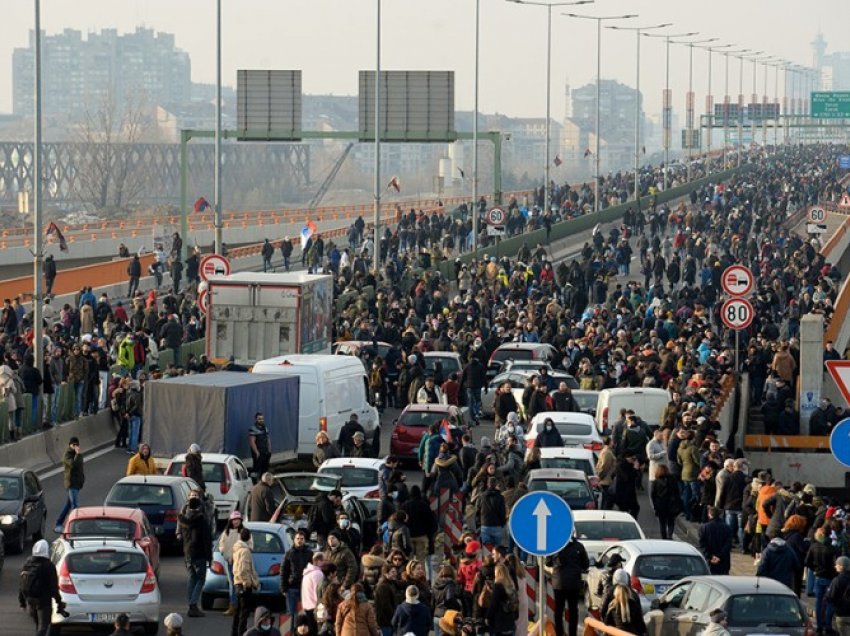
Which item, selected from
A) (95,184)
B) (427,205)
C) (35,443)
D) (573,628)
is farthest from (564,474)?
(95,184)

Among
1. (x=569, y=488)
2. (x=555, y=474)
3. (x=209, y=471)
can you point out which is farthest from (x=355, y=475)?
(x=569, y=488)

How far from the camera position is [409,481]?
3306 cm

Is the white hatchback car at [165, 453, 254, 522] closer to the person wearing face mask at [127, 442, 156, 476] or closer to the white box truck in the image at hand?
the person wearing face mask at [127, 442, 156, 476]

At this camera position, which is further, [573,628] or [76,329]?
[76,329]

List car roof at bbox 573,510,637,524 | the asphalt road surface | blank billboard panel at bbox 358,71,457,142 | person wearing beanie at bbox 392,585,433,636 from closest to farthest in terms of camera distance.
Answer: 1. person wearing beanie at bbox 392,585,433,636
2. the asphalt road surface
3. car roof at bbox 573,510,637,524
4. blank billboard panel at bbox 358,71,457,142

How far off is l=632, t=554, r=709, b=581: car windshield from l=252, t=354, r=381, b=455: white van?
38.0ft

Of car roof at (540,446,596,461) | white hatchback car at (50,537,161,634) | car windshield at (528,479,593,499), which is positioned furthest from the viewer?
car roof at (540,446,596,461)

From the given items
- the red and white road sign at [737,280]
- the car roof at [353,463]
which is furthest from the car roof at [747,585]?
the red and white road sign at [737,280]

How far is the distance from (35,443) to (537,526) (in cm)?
1837

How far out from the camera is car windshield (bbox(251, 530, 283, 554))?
22453mm

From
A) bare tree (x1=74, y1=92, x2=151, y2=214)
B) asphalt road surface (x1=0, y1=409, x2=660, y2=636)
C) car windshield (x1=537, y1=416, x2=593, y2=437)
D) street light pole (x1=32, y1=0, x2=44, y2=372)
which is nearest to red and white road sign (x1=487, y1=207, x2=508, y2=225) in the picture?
asphalt road surface (x1=0, y1=409, x2=660, y2=636)

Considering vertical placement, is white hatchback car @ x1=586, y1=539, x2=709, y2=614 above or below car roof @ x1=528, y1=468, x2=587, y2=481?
below

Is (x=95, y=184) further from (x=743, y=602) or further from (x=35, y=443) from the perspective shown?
(x=743, y=602)

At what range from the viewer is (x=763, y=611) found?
18.7 metres
